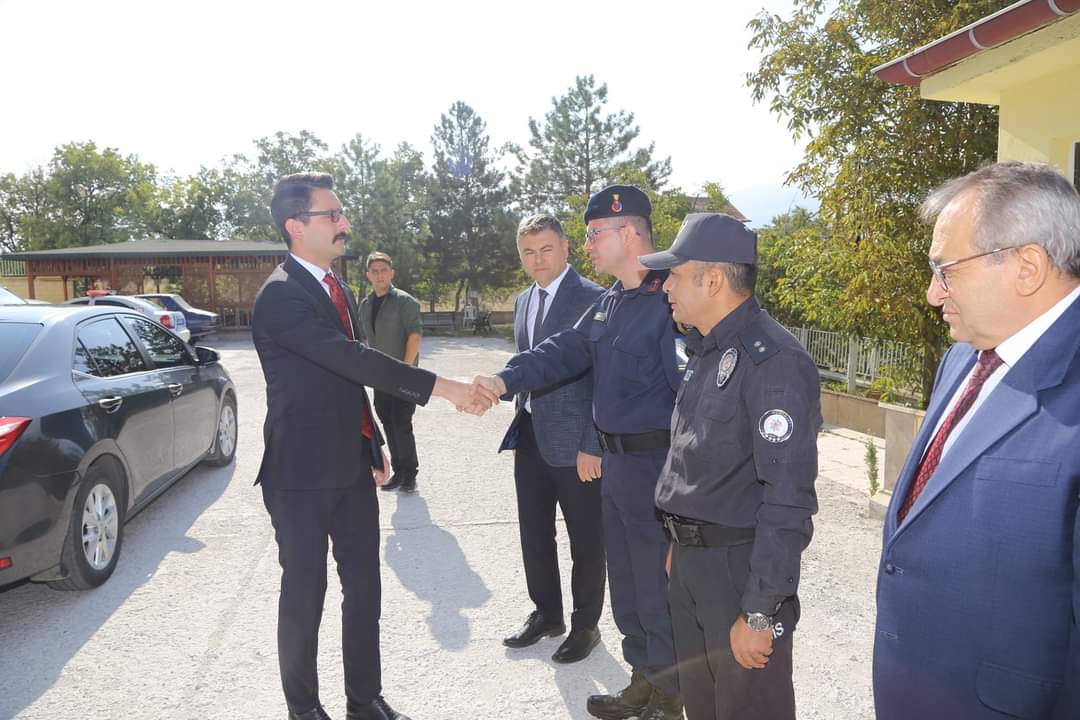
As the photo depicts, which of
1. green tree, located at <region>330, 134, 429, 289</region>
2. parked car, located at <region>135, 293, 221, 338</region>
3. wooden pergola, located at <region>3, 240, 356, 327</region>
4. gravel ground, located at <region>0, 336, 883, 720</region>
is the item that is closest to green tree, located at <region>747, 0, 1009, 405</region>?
gravel ground, located at <region>0, 336, 883, 720</region>

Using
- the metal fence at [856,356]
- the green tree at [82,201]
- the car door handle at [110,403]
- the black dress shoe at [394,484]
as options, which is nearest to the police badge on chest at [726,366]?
the car door handle at [110,403]

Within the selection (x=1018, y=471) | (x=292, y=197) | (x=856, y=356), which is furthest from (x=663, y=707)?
(x=856, y=356)

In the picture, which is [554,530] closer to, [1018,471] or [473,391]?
[473,391]

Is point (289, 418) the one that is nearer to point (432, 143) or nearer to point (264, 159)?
point (432, 143)

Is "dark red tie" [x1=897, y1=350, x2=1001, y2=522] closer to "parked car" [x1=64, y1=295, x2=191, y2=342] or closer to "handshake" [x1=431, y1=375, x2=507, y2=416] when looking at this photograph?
"handshake" [x1=431, y1=375, x2=507, y2=416]

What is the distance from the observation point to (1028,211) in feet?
4.94

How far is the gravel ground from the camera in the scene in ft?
10.5

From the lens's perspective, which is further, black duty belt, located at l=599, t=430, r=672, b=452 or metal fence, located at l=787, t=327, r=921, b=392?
metal fence, located at l=787, t=327, r=921, b=392

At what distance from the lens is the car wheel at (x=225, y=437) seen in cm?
696

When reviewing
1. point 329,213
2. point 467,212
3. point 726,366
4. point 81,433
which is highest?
point 467,212

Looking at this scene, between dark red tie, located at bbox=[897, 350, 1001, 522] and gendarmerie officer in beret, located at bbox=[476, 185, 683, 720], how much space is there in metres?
1.23

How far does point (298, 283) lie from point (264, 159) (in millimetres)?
49740

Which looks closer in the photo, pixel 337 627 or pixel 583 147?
pixel 337 627

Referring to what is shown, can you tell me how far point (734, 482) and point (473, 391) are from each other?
5.23 feet
